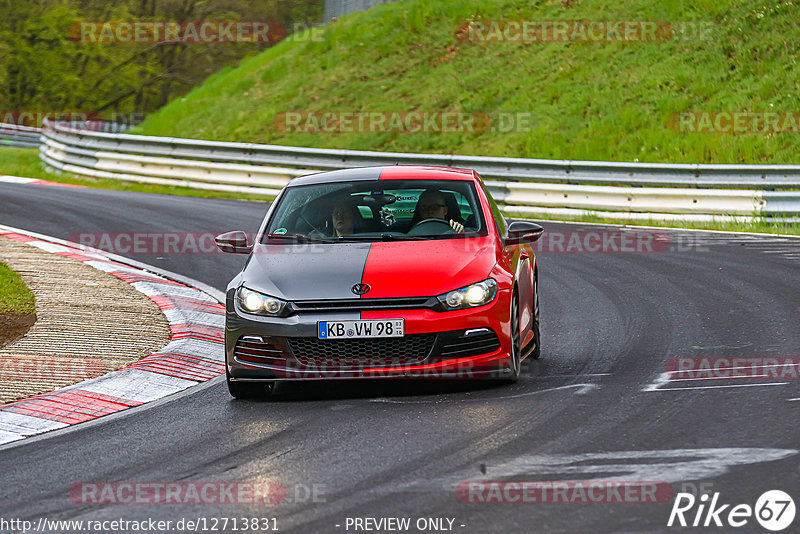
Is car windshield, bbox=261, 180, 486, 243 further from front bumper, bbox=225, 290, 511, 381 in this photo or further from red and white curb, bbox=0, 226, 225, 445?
red and white curb, bbox=0, 226, 225, 445

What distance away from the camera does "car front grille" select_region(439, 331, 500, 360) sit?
24.2 ft

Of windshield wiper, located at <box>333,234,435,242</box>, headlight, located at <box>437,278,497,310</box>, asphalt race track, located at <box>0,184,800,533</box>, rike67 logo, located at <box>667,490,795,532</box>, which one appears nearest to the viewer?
rike67 logo, located at <box>667,490,795,532</box>

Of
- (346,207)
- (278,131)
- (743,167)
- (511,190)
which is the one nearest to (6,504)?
(346,207)

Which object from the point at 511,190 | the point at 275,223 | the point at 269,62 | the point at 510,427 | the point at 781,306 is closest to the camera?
the point at 510,427

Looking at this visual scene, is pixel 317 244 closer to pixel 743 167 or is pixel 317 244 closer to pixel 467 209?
pixel 467 209

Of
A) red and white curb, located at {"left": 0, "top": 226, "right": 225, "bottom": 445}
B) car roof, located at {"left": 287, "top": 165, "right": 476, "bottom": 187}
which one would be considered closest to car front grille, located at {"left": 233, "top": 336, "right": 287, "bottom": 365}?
red and white curb, located at {"left": 0, "top": 226, "right": 225, "bottom": 445}

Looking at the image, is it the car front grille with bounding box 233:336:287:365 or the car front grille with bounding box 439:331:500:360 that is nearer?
the car front grille with bounding box 439:331:500:360

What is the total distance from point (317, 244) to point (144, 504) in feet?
→ 10.8

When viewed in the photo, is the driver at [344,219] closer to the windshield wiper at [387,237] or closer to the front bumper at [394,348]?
the windshield wiper at [387,237]

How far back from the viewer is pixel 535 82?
29.5 m

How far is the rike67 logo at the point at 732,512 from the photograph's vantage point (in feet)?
15.5

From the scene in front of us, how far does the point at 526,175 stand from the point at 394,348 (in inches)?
557

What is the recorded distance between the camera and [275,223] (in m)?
8.86

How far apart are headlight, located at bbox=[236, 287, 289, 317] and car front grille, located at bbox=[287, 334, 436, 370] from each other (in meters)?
0.28
